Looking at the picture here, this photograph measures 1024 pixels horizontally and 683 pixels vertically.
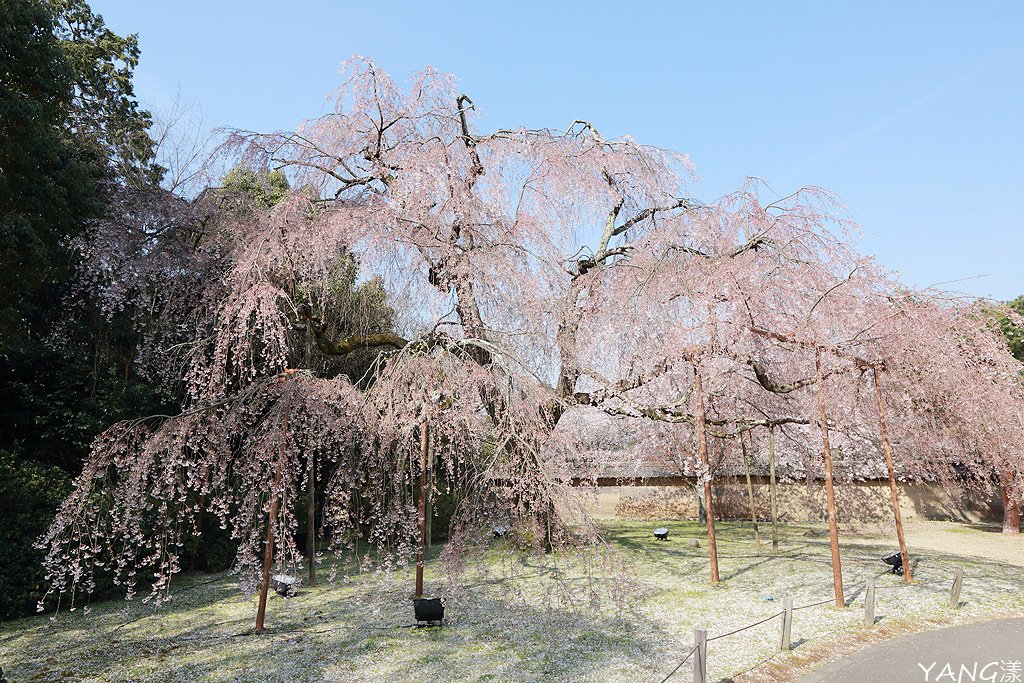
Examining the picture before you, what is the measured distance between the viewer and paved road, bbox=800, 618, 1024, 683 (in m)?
6.74

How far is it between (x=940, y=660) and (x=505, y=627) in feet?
17.9

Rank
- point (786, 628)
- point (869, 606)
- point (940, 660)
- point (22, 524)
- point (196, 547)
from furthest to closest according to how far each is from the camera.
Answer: point (196, 547), point (22, 524), point (869, 606), point (786, 628), point (940, 660)

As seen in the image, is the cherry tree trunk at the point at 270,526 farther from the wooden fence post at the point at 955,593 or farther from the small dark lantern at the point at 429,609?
the wooden fence post at the point at 955,593

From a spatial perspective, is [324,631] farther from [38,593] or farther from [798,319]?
[798,319]

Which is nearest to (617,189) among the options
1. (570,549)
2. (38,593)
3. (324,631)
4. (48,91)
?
(570,549)

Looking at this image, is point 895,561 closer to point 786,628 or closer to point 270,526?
point 786,628

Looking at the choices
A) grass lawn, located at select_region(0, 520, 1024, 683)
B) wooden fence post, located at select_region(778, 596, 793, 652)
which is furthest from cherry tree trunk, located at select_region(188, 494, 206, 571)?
wooden fence post, located at select_region(778, 596, 793, 652)

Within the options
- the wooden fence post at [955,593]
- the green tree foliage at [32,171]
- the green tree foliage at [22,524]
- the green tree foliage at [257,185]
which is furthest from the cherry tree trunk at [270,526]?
the wooden fence post at [955,593]

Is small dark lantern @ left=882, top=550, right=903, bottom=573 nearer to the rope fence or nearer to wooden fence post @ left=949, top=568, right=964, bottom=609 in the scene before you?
the rope fence

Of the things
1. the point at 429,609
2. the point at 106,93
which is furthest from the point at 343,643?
the point at 106,93

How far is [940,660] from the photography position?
723 centimetres

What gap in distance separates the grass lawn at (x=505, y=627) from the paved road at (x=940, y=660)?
357mm

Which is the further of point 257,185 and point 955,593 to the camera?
point 257,185

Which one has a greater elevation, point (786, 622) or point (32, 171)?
point (32, 171)
